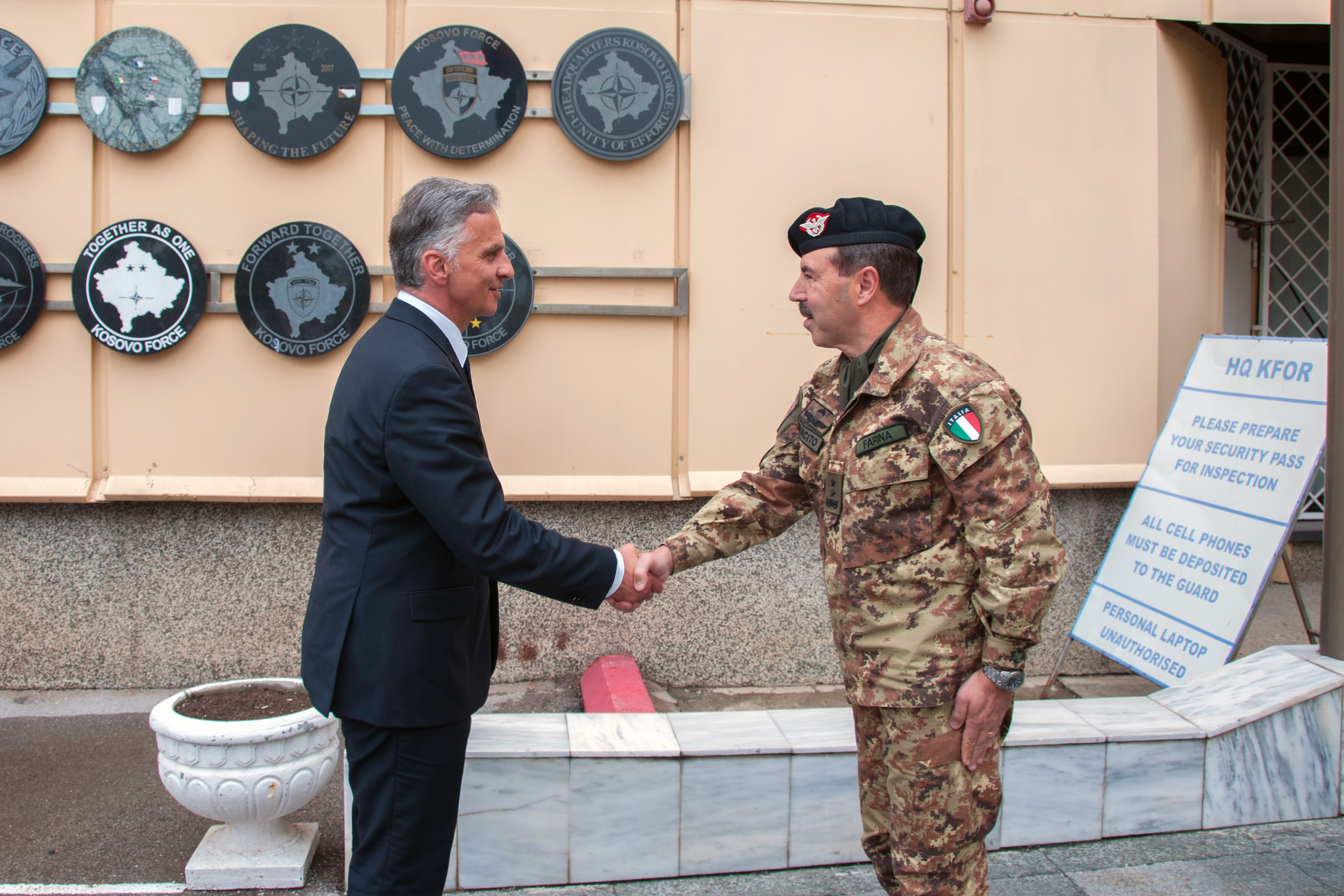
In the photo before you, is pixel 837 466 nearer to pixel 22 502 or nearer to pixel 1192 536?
pixel 1192 536

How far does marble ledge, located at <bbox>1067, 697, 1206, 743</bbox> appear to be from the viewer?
9.96 ft

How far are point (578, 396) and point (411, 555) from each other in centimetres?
243

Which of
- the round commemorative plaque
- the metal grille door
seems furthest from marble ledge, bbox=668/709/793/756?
the metal grille door

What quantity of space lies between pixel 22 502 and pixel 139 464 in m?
0.60

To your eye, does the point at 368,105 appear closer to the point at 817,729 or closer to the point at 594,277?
the point at 594,277

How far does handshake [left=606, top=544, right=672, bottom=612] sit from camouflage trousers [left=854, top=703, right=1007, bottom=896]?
70 centimetres

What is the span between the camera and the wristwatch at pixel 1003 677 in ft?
6.69

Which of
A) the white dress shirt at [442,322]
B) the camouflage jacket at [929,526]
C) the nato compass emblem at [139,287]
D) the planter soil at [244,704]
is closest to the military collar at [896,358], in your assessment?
the camouflage jacket at [929,526]

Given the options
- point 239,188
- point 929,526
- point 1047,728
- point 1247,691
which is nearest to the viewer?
point 929,526

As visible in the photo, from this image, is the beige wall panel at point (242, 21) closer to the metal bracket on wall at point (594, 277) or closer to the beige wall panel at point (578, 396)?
the metal bracket on wall at point (594, 277)

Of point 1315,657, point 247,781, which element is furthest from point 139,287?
point 1315,657

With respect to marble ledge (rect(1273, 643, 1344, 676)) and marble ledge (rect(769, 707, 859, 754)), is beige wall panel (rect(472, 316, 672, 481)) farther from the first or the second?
marble ledge (rect(1273, 643, 1344, 676))

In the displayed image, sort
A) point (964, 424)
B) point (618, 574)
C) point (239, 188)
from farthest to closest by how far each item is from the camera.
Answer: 1. point (239, 188)
2. point (618, 574)
3. point (964, 424)

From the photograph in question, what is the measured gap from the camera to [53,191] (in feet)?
14.1
